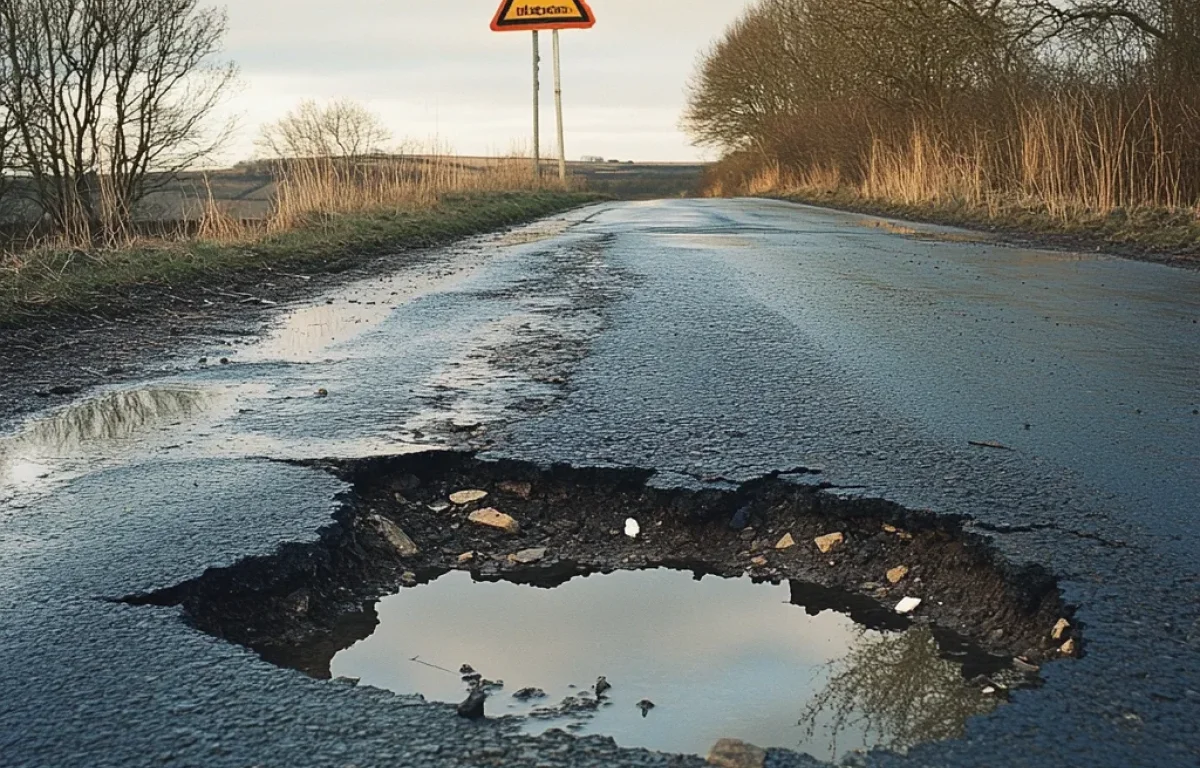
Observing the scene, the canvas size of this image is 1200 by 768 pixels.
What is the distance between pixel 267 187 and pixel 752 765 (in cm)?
1309

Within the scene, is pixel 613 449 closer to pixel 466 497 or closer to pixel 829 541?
pixel 466 497

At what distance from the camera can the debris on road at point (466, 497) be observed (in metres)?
3.23

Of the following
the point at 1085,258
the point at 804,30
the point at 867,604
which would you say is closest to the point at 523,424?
the point at 867,604

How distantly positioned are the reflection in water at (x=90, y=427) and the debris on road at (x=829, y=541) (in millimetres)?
2283

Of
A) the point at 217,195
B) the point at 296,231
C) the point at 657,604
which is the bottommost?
the point at 657,604

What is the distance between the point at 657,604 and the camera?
255 cm

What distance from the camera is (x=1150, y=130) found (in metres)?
11.9

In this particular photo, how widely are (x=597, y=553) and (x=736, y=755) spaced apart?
1.22 meters

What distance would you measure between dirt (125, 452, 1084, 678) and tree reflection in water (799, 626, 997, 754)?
0.47 ft

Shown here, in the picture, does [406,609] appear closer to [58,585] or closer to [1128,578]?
[58,585]

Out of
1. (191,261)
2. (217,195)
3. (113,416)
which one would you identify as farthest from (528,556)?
(217,195)

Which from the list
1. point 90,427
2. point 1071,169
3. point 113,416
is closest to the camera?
point 90,427

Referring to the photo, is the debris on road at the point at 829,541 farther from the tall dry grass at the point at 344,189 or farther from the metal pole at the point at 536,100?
the metal pole at the point at 536,100

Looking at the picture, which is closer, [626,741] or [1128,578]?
[626,741]
